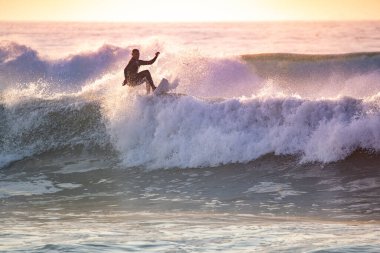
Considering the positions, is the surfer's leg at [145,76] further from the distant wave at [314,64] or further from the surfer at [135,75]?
the distant wave at [314,64]

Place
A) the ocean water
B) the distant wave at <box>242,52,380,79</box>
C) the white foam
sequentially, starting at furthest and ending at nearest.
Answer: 1. the distant wave at <box>242,52,380,79</box>
2. the white foam
3. the ocean water

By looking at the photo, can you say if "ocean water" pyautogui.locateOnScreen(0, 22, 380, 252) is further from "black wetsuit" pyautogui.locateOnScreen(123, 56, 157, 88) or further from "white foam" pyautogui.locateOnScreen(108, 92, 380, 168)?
"black wetsuit" pyautogui.locateOnScreen(123, 56, 157, 88)

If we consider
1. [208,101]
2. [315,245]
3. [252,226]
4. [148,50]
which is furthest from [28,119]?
[315,245]

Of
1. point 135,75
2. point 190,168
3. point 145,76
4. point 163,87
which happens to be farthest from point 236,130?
point 135,75

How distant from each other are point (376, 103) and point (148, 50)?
1351 centimetres

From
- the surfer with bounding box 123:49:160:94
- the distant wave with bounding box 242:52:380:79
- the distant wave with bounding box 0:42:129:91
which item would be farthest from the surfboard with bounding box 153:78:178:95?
the distant wave with bounding box 0:42:129:91

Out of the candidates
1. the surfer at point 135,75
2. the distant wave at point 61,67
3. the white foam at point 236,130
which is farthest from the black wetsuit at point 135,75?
the distant wave at point 61,67

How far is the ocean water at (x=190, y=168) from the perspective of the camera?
991cm

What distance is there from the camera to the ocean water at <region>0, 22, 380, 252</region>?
9914 millimetres

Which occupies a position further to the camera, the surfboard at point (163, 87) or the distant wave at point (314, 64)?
the distant wave at point (314, 64)

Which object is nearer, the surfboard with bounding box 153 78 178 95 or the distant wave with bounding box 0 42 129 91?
the surfboard with bounding box 153 78 178 95

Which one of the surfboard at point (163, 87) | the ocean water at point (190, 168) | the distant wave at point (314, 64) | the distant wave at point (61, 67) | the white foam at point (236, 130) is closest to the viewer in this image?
the ocean water at point (190, 168)

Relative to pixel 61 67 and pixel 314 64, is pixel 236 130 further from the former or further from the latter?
pixel 61 67

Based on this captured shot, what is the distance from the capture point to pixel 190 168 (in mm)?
16234
